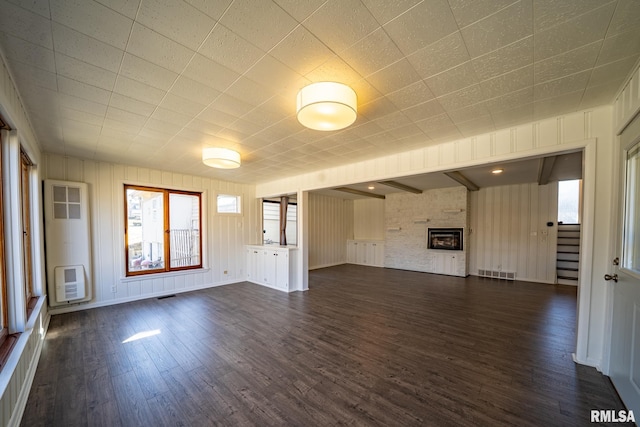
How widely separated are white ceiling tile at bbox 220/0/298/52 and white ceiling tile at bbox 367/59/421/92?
2.53 feet

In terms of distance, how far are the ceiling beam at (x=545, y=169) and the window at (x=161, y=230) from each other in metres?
7.13

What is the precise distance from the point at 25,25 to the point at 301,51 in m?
1.62

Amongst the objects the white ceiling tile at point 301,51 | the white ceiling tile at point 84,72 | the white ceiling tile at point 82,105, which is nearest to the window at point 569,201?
the white ceiling tile at point 301,51

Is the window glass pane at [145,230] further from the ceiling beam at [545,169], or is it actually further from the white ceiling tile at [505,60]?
the ceiling beam at [545,169]

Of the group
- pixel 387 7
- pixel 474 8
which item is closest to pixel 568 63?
pixel 474 8

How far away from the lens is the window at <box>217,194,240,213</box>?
20.0ft

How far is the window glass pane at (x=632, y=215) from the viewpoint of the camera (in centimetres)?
189

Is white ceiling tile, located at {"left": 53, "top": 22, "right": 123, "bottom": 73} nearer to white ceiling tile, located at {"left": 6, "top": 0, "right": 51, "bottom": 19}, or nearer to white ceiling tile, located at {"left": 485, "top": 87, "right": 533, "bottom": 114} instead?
white ceiling tile, located at {"left": 6, "top": 0, "right": 51, "bottom": 19}

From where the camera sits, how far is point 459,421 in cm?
177

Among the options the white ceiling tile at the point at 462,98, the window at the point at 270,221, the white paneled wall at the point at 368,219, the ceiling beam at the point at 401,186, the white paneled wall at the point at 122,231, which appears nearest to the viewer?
the white ceiling tile at the point at 462,98

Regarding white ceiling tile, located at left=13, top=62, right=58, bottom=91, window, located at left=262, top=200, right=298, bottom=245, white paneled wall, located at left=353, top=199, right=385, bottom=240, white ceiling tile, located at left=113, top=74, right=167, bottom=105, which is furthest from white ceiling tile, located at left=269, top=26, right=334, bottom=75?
white paneled wall, located at left=353, top=199, right=385, bottom=240

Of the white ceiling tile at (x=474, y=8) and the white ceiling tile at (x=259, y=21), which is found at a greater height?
the white ceiling tile at (x=474, y=8)

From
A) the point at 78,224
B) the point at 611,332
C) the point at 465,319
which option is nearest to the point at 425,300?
the point at 465,319

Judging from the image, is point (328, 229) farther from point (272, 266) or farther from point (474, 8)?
point (474, 8)
